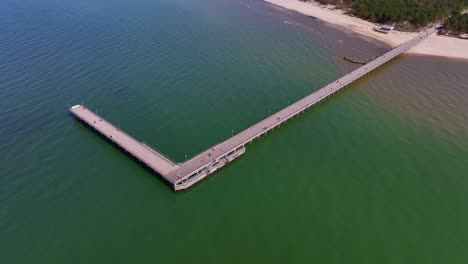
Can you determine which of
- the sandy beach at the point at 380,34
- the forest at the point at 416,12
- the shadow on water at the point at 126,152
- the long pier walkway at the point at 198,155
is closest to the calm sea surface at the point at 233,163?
the shadow on water at the point at 126,152

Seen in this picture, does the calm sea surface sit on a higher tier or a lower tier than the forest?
lower

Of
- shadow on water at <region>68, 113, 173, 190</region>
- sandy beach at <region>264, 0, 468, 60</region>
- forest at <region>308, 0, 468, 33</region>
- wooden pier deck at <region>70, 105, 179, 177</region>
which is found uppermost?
forest at <region>308, 0, 468, 33</region>

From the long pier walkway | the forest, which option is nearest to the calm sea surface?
the long pier walkway

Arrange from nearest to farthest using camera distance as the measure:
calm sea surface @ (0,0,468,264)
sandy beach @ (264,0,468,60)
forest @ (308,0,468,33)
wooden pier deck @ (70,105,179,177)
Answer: calm sea surface @ (0,0,468,264) < wooden pier deck @ (70,105,179,177) < sandy beach @ (264,0,468,60) < forest @ (308,0,468,33)

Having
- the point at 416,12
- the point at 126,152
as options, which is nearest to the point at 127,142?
the point at 126,152

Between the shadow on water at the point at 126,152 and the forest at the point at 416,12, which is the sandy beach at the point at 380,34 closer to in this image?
the forest at the point at 416,12

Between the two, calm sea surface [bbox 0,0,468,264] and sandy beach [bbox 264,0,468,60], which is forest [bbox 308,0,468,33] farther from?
calm sea surface [bbox 0,0,468,264]
